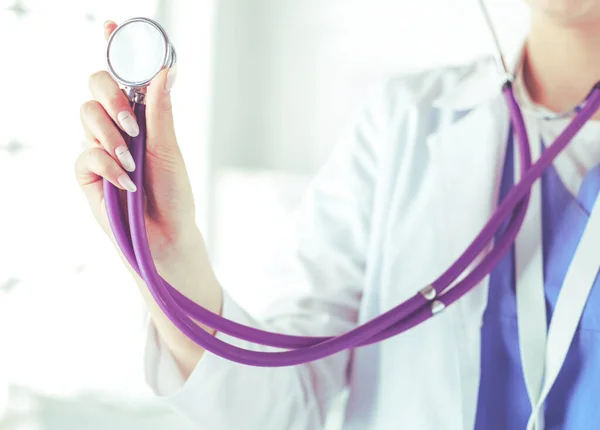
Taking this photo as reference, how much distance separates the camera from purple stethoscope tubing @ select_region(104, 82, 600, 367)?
0.50 m

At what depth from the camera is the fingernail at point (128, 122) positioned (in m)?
0.49

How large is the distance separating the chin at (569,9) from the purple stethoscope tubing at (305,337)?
84mm

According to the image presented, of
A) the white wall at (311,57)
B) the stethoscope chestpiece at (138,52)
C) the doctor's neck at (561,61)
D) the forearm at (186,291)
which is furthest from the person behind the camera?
the white wall at (311,57)

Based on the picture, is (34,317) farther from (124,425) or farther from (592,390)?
(592,390)

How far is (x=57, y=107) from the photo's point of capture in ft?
3.35

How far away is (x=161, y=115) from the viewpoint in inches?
20.3

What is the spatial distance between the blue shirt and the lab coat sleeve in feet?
0.63

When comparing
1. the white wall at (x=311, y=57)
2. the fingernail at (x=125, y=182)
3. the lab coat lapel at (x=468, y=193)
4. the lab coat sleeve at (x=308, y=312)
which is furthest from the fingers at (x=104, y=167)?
the white wall at (x=311, y=57)

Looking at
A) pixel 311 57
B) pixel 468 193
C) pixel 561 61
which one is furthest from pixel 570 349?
pixel 311 57

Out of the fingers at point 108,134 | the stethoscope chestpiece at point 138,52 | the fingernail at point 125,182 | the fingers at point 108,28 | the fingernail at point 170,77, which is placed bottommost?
the fingernail at point 125,182

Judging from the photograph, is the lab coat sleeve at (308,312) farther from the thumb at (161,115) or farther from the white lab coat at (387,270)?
the thumb at (161,115)

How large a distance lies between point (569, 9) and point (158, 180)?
47cm

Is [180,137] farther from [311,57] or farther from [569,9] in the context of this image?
[569,9]

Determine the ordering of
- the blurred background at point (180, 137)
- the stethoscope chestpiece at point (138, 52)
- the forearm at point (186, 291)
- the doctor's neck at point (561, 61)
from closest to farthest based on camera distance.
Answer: the stethoscope chestpiece at point (138, 52) → the forearm at point (186, 291) → the doctor's neck at point (561, 61) → the blurred background at point (180, 137)
